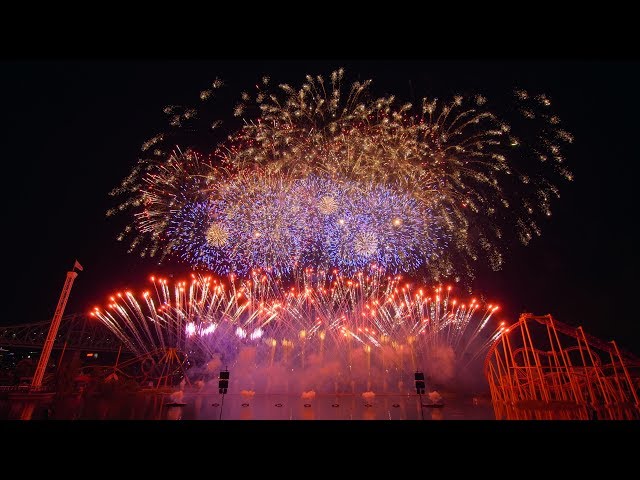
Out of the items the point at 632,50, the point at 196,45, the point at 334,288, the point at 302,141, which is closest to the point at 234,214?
the point at 302,141

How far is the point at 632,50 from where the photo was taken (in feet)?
10.4

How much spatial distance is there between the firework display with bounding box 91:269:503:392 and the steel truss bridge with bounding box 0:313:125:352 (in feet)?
174

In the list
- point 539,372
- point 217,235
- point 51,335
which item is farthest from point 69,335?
point 539,372

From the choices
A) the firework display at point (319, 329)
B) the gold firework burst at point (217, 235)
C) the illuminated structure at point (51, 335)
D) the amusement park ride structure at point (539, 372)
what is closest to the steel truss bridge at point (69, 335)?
the amusement park ride structure at point (539, 372)

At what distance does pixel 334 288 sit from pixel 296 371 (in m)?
8.45

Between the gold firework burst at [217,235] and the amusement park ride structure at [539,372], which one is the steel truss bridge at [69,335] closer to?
the amusement park ride structure at [539,372]

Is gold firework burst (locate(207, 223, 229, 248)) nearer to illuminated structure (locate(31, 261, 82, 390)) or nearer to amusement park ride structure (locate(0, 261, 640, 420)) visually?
amusement park ride structure (locate(0, 261, 640, 420))

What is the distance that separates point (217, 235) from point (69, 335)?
255ft

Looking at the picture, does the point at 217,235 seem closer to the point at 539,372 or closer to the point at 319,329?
the point at 319,329

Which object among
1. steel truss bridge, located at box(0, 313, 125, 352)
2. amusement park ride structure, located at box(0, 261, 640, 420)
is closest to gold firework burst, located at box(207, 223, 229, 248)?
amusement park ride structure, located at box(0, 261, 640, 420)

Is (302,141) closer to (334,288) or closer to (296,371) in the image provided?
(334,288)

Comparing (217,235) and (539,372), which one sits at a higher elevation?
(217,235)

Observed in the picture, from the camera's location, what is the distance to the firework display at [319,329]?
2725 centimetres

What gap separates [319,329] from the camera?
102ft
